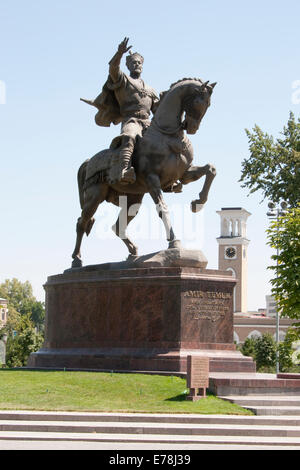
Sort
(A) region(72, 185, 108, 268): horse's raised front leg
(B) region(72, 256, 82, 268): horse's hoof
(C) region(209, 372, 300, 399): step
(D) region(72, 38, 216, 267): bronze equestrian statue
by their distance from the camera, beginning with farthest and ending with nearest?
(B) region(72, 256, 82, 268): horse's hoof → (A) region(72, 185, 108, 268): horse's raised front leg → (D) region(72, 38, 216, 267): bronze equestrian statue → (C) region(209, 372, 300, 399): step

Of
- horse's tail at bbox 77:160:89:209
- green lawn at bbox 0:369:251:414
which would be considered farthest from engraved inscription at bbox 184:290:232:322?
horse's tail at bbox 77:160:89:209

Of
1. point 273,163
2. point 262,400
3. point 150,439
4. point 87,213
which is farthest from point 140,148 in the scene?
point 273,163

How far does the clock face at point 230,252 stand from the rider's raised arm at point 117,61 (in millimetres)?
112807

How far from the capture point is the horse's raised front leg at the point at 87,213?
63.4 feet

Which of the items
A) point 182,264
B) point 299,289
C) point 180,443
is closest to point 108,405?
point 180,443

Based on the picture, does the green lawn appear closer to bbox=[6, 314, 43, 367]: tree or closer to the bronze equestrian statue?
the bronze equestrian statue

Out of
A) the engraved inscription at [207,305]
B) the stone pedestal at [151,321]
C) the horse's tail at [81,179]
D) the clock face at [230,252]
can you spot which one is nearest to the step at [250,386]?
the stone pedestal at [151,321]

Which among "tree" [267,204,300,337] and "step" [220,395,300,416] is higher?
"tree" [267,204,300,337]

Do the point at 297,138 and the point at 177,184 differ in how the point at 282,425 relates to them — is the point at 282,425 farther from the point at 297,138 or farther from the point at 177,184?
the point at 297,138

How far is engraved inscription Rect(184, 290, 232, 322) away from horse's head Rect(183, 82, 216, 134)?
3.62 metres

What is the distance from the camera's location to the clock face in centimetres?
13075

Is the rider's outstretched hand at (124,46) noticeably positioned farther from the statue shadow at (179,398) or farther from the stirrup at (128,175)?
the statue shadow at (179,398)

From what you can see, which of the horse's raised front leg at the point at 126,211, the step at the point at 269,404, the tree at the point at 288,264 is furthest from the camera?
the tree at the point at 288,264
